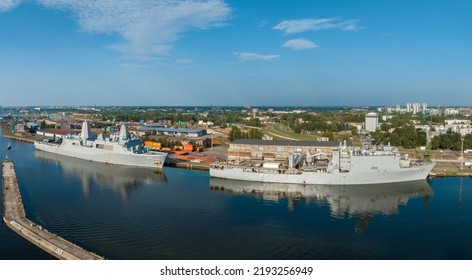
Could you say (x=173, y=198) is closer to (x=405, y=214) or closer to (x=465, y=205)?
(x=405, y=214)

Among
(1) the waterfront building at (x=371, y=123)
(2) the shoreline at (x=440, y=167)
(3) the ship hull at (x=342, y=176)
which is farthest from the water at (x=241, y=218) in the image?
(1) the waterfront building at (x=371, y=123)

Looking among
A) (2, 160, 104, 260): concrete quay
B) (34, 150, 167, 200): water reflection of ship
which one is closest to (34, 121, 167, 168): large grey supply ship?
(34, 150, 167, 200): water reflection of ship

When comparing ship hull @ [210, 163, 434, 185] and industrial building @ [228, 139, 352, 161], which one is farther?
industrial building @ [228, 139, 352, 161]

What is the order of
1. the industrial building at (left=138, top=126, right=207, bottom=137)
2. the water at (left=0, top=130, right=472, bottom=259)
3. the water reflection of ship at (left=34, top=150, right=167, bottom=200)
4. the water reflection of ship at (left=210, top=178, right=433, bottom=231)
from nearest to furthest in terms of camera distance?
the water at (left=0, top=130, right=472, bottom=259) < the water reflection of ship at (left=210, top=178, right=433, bottom=231) < the water reflection of ship at (left=34, top=150, right=167, bottom=200) < the industrial building at (left=138, top=126, right=207, bottom=137)

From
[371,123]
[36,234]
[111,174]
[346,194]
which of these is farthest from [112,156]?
[371,123]

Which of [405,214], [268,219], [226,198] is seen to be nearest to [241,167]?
[226,198]

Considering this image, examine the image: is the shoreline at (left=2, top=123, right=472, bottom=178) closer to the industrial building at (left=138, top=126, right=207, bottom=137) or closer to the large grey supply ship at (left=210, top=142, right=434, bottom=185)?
the large grey supply ship at (left=210, top=142, right=434, bottom=185)

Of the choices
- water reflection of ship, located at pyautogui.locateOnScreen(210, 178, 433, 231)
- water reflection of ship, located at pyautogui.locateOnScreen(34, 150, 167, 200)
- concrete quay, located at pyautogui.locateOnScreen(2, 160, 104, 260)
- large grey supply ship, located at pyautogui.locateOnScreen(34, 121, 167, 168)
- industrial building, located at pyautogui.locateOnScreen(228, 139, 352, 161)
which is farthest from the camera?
industrial building, located at pyautogui.locateOnScreen(228, 139, 352, 161)

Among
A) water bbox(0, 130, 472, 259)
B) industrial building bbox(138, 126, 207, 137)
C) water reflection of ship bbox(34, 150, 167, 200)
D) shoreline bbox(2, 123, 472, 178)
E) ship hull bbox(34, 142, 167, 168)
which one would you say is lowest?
water bbox(0, 130, 472, 259)
